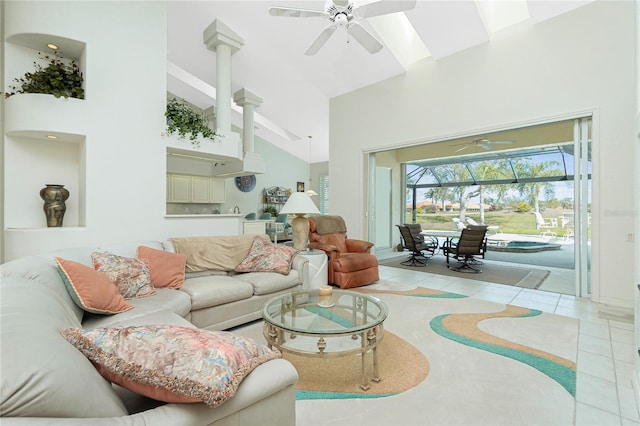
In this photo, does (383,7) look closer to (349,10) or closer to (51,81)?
(349,10)

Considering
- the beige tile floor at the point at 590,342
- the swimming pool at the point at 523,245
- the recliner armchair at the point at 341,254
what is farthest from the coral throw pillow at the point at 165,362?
the swimming pool at the point at 523,245

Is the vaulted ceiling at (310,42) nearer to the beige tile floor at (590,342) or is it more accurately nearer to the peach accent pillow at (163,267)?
the peach accent pillow at (163,267)

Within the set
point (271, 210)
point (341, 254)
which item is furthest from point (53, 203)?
point (271, 210)

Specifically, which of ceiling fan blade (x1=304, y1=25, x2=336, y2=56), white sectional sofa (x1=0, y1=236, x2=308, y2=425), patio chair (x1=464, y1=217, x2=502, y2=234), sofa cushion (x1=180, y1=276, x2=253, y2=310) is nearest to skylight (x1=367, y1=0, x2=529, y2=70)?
ceiling fan blade (x1=304, y1=25, x2=336, y2=56)

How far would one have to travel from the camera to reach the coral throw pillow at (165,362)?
2.91 feet

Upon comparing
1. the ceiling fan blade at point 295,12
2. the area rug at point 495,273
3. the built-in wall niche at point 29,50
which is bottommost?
the area rug at point 495,273

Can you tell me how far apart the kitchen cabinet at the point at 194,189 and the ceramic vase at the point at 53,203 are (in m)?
4.18

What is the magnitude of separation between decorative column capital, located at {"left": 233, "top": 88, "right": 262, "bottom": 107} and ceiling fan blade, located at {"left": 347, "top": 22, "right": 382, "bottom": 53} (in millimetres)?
4018

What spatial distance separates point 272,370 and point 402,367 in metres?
1.41

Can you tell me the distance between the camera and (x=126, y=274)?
236cm

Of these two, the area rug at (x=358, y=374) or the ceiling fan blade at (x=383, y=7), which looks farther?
the ceiling fan blade at (x=383, y=7)

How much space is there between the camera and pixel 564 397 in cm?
181

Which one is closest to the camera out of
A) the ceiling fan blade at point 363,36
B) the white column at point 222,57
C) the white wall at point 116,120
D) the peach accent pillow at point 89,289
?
the peach accent pillow at point 89,289

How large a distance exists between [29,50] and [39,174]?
1.47 metres
